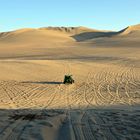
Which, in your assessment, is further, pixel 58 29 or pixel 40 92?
pixel 58 29

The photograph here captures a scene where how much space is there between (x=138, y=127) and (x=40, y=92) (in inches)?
412

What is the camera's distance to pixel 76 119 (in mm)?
8734

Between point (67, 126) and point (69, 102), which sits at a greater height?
point (67, 126)

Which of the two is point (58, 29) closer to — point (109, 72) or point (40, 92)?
point (109, 72)

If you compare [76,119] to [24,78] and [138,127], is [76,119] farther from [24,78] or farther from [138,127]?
[24,78]

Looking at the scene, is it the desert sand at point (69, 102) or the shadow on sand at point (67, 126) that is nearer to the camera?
the shadow on sand at point (67, 126)

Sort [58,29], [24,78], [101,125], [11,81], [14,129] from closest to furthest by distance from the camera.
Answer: [14,129], [101,125], [11,81], [24,78], [58,29]

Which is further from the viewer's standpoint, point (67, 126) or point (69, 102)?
point (69, 102)

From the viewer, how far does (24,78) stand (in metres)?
22.4

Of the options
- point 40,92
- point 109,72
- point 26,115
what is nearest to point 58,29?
point 109,72

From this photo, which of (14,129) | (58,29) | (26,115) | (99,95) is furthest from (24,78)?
(58,29)

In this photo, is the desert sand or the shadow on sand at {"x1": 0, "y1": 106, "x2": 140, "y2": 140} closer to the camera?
the shadow on sand at {"x1": 0, "y1": 106, "x2": 140, "y2": 140}

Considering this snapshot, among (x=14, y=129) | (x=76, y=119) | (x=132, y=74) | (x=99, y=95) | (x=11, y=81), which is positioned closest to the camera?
(x=14, y=129)

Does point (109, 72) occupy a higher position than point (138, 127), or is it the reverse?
point (138, 127)
